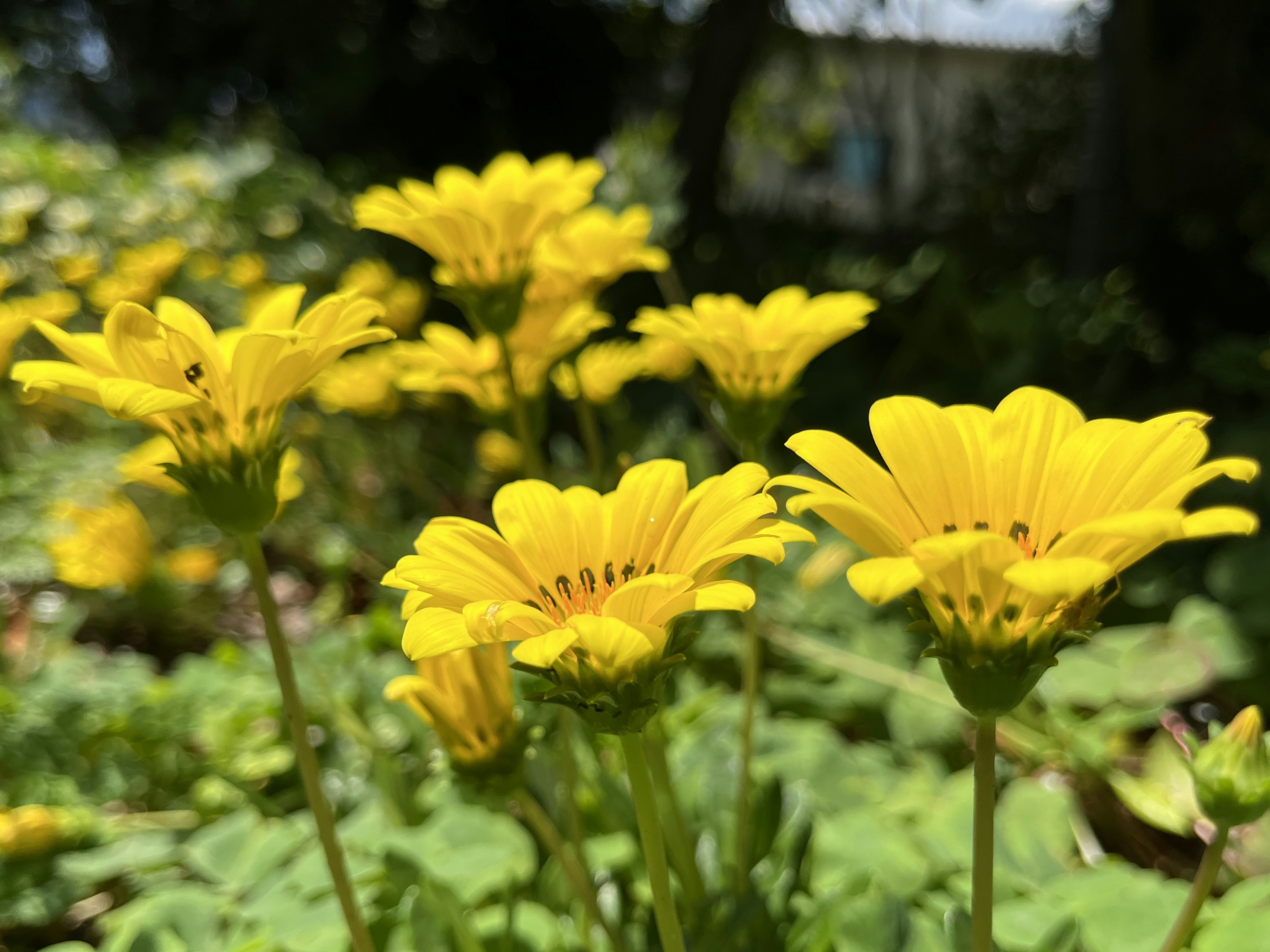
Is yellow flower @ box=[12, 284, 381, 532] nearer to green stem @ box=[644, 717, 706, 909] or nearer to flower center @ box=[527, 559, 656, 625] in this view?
flower center @ box=[527, 559, 656, 625]

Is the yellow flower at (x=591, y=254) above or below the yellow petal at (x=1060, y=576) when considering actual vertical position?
above

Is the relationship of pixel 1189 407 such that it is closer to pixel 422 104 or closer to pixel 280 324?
pixel 280 324

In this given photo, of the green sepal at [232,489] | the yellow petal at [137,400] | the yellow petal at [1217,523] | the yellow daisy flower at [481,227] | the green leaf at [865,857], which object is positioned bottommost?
the green leaf at [865,857]

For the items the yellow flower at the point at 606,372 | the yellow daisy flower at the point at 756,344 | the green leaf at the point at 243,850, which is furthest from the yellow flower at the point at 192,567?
the yellow daisy flower at the point at 756,344

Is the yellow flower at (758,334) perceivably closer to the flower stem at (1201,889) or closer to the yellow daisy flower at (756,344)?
the yellow daisy flower at (756,344)

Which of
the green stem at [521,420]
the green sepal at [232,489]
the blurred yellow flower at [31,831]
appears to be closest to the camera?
the green sepal at [232,489]

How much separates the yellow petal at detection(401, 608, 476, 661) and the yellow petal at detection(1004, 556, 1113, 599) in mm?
268

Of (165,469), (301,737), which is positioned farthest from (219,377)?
(301,737)

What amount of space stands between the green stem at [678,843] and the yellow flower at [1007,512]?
0.32 metres

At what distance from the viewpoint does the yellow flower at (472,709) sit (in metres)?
0.66

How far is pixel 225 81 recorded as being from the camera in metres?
4.33

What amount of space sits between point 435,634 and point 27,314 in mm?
1333

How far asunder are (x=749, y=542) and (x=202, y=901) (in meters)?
0.82

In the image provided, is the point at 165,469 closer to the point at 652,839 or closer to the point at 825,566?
the point at 652,839
